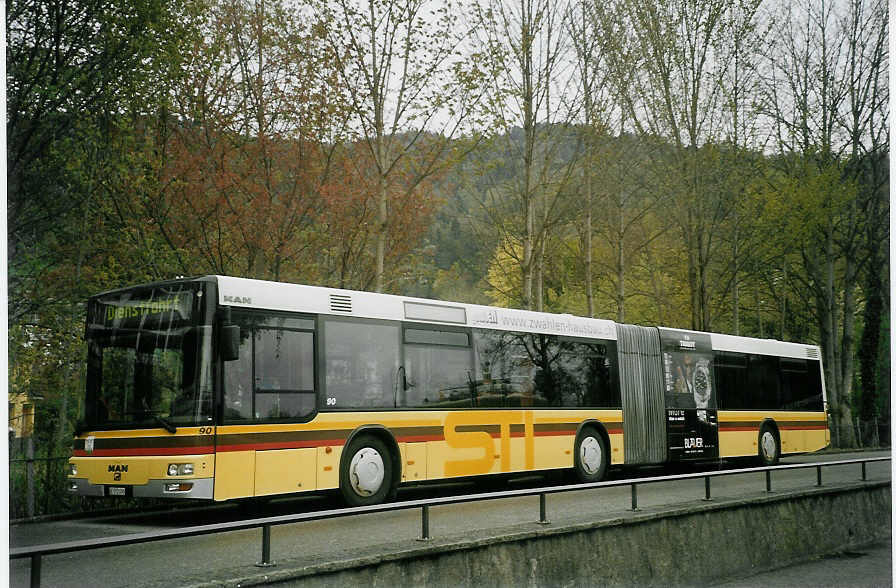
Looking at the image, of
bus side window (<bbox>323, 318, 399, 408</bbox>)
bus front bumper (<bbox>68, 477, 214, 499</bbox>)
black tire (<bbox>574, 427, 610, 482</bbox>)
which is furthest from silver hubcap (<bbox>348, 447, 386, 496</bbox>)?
black tire (<bbox>574, 427, 610, 482</bbox>)

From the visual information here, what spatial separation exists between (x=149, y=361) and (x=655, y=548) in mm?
6030

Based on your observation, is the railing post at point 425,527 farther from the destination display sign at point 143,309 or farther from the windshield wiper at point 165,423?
the destination display sign at point 143,309

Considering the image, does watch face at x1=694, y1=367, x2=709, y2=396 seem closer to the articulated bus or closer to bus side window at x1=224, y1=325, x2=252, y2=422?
the articulated bus

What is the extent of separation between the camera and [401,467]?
42.6 feet

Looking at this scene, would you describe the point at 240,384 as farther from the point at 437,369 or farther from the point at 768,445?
the point at 768,445

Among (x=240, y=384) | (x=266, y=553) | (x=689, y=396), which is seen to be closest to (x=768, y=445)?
(x=689, y=396)

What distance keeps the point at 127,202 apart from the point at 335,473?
7841 millimetres

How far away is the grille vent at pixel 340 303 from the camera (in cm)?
1256

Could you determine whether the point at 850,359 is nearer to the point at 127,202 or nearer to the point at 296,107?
the point at 296,107

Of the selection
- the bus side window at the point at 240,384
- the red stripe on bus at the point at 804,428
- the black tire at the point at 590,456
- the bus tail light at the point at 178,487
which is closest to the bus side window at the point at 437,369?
the bus side window at the point at 240,384

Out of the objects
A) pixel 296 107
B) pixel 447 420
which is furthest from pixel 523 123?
pixel 447 420

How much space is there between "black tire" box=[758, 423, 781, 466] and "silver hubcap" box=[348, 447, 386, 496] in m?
10.7

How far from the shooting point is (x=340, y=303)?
12.7 m

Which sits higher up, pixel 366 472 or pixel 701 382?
pixel 701 382
